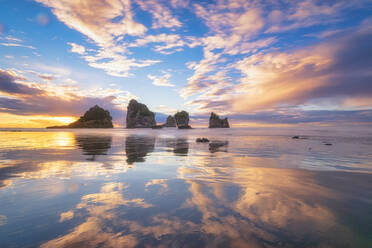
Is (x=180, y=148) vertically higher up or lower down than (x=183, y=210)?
lower down

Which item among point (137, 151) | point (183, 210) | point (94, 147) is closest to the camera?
point (183, 210)

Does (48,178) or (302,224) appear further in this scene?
(48,178)

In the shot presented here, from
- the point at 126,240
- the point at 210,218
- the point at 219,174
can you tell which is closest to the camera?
the point at 126,240

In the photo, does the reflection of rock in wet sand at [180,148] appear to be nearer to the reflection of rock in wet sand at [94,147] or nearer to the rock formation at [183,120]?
the reflection of rock in wet sand at [94,147]

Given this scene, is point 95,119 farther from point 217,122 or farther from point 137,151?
point 137,151

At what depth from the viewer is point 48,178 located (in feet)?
17.0

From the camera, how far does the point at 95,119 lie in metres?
178

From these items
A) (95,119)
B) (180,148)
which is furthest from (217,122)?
(180,148)

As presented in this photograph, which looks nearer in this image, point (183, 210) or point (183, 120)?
point (183, 210)

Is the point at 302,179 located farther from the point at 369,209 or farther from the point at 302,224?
the point at 302,224

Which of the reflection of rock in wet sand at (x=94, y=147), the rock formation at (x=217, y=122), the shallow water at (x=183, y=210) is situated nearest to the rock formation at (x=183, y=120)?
the rock formation at (x=217, y=122)

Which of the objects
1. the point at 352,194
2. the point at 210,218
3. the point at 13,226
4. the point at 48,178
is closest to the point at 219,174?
the point at 210,218

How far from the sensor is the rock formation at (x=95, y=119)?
177 m

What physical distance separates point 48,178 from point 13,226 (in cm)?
304
